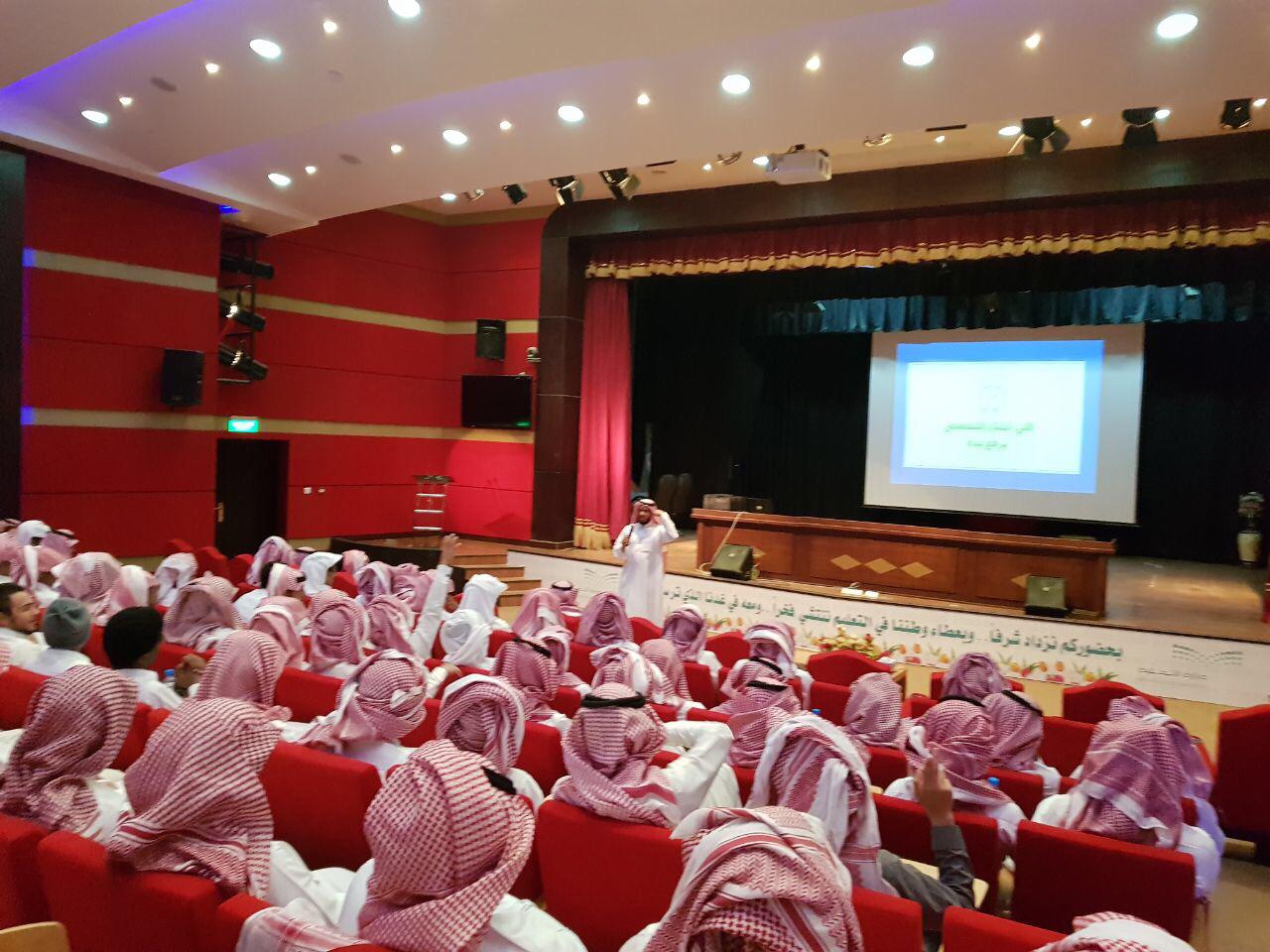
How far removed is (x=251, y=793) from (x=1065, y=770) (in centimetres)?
322

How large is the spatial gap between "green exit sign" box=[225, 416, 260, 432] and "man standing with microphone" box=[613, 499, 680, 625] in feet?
15.4

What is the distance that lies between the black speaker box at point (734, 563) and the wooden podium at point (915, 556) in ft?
1.10

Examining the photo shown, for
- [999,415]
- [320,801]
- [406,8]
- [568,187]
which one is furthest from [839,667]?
[568,187]

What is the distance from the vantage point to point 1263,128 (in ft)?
23.1

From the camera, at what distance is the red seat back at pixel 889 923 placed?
1.70 meters

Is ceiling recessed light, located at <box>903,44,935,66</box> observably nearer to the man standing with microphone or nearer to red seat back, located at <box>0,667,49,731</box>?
the man standing with microphone

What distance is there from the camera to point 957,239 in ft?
27.8

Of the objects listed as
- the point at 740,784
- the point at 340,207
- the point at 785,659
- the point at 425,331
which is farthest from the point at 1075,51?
the point at 425,331

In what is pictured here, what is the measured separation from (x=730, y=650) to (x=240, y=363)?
653 centimetres

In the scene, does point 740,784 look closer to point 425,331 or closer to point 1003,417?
point 1003,417

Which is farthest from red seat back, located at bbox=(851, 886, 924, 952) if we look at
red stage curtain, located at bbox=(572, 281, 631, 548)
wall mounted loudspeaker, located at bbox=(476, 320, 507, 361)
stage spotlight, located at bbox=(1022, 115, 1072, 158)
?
wall mounted loudspeaker, located at bbox=(476, 320, 507, 361)

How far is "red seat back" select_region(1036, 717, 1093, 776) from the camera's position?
354cm

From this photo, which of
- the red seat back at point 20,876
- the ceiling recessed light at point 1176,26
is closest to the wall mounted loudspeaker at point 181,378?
the red seat back at point 20,876

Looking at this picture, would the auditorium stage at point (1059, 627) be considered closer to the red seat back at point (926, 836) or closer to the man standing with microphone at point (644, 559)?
the man standing with microphone at point (644, 559)
